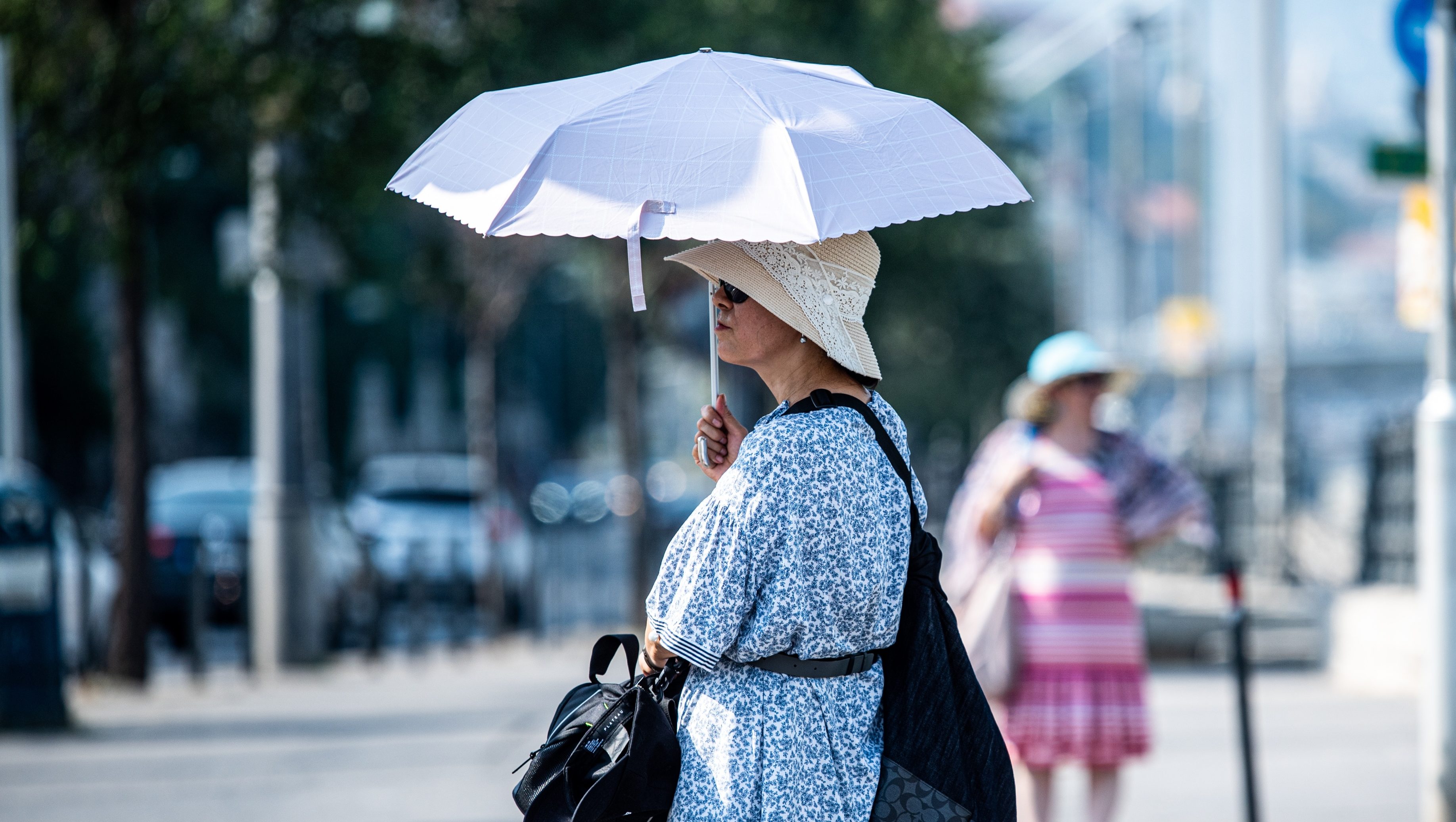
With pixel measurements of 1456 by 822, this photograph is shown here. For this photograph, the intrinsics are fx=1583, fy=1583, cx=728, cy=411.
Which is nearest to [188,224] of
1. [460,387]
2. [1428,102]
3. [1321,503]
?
[460,387]

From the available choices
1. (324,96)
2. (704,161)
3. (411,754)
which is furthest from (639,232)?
(324,96)

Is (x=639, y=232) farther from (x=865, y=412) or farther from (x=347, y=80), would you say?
(x=347, y=80)

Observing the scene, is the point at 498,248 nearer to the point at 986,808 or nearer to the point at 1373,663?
the point at 1373,663

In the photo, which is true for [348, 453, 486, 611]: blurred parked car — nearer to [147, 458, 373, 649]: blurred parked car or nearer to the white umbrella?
[147, 458, 373, 649]: blurred parked car

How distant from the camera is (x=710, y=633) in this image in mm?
2492

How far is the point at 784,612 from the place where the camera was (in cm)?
251

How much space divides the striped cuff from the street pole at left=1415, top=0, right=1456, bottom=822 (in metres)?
3.88

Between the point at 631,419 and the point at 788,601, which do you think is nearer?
the point at 788,601

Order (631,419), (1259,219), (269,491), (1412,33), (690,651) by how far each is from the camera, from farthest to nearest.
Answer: (1259,219) < (631,419) < (269,491) < (1412,33) < (690,651)

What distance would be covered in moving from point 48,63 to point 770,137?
845 cm

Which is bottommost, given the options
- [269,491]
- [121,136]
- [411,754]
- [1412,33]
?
[411,754]

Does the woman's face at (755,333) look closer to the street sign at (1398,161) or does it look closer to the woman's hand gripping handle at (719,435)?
the woman's hand gripping handle at (719,435)

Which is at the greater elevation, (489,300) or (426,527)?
(489,300)

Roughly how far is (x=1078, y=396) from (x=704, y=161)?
2.86 meters
